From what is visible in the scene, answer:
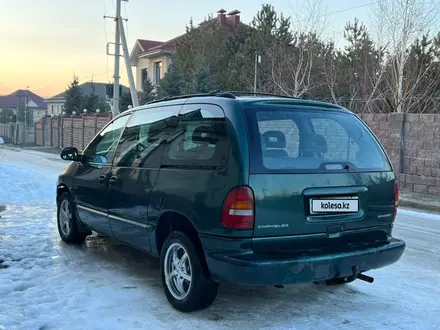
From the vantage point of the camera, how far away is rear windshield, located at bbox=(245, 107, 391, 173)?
3730mm

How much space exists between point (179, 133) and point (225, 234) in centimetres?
116

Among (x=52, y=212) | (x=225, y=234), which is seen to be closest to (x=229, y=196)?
(x=225, y=234)

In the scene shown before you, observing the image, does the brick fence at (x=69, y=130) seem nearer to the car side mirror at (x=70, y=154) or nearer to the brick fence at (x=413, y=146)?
the brick fence at (x=413, y=146)

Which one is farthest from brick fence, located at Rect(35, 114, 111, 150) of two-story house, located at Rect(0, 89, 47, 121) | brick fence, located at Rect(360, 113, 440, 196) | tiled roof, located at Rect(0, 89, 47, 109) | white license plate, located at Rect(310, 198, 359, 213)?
tiled roof, located at Rect(0, 89, 47, 109)

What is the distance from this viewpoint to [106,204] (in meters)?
5.23

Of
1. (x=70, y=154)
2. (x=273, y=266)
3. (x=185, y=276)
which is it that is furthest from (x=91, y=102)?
(x=273, y=266)

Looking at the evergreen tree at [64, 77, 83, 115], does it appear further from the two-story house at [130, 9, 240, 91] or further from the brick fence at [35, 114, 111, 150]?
the two-story house at [130, 9, 240, 91]

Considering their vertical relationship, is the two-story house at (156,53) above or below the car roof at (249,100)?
above

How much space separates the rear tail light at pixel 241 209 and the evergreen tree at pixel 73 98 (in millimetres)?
43723

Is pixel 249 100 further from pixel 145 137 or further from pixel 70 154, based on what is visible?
pixel 70 154

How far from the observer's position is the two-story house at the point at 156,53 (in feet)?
116

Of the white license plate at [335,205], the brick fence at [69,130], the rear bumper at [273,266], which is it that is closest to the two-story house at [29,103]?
the brick fence at [69,130]

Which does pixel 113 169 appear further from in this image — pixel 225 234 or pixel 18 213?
pixel 18 213

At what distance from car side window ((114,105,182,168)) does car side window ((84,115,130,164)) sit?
0.60 feet
